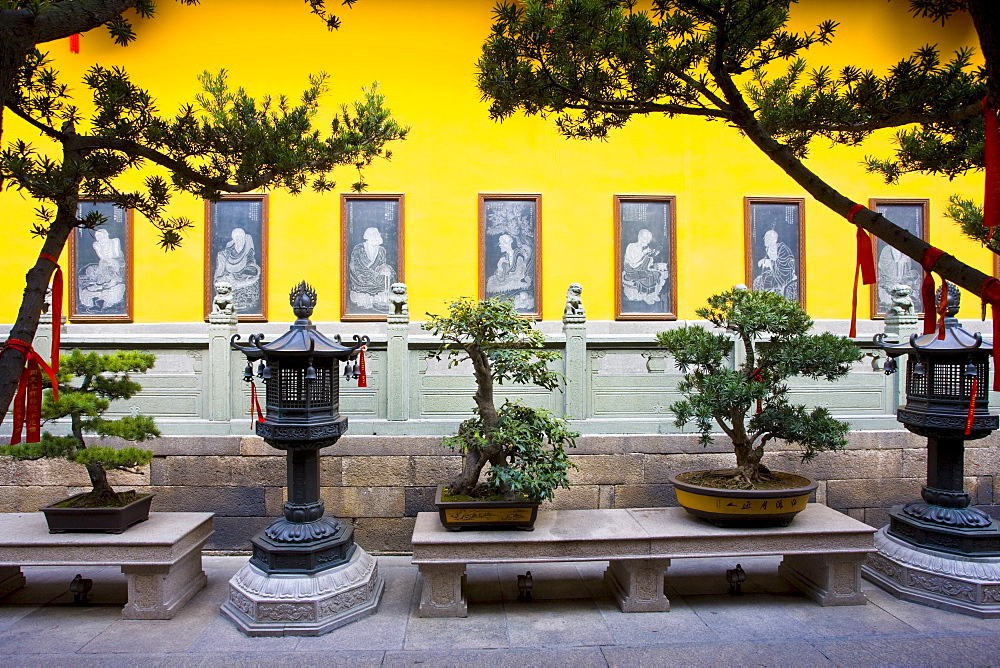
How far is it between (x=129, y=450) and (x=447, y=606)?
259 cm

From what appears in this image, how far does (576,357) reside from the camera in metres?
5.60

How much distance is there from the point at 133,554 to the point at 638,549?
3.49 meters

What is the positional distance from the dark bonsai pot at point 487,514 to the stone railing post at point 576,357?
1371 mm

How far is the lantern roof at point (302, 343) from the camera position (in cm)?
432

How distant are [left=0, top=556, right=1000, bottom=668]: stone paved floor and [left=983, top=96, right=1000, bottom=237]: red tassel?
2760 mm

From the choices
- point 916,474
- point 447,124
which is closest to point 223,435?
point 447,124

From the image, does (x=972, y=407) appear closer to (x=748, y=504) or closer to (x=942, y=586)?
(x=942, y=586)

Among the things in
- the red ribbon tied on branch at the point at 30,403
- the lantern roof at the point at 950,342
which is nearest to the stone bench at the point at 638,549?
the lantern roof at the point at 950,342

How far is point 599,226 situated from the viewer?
24.1 ft

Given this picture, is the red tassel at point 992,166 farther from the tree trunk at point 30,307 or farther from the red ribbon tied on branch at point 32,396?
the red ribbon tied on branch at point 32,396

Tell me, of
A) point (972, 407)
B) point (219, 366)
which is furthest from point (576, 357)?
point (219, 366)

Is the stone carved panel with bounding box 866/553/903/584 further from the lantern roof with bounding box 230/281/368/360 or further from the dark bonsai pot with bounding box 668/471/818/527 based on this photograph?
the lantern roof with bounding box 230/281/368/360

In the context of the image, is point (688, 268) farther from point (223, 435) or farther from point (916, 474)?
point (223, 435)

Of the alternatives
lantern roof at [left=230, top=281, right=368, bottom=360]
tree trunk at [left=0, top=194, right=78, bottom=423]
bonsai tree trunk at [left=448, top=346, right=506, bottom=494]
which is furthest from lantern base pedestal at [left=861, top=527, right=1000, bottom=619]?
tree trunk at [left=0, top=194, right=78, bottom=423]
